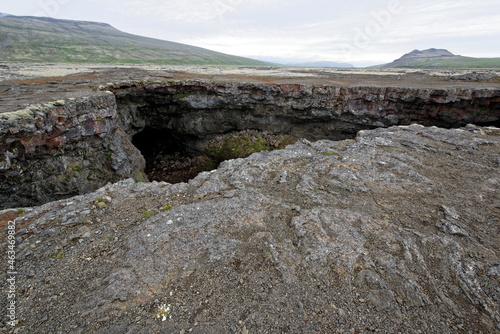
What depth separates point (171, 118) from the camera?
76.7 feet

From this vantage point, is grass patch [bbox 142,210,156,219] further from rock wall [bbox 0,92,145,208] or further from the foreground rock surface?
rock wall [bbox 0,92,145,208]

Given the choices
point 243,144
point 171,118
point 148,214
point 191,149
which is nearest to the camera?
point 148,214

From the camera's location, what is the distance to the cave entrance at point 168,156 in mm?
23922

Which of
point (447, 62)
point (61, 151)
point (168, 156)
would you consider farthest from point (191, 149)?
point (447, 62)

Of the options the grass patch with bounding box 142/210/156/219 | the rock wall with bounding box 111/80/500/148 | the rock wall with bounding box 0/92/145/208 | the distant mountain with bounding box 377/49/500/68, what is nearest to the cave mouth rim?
the rock wall with bounding box 111/80/500/148

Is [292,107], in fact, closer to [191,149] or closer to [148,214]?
[191,149]

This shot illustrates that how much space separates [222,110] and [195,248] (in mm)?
19435

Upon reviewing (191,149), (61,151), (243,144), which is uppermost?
(61,151)

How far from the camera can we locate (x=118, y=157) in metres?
15.5

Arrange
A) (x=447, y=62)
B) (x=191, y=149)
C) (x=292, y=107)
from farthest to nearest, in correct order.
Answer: (x=447, y=62) → (x=191, y=149) → (x=292, y=107)

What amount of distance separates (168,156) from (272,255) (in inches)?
910

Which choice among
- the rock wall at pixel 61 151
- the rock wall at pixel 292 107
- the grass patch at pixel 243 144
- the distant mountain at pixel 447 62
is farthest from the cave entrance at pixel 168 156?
the distant mountain at pixel 447 62

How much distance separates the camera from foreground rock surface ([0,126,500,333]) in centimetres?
440

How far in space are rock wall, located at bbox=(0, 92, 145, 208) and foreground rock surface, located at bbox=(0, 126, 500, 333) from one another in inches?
203
